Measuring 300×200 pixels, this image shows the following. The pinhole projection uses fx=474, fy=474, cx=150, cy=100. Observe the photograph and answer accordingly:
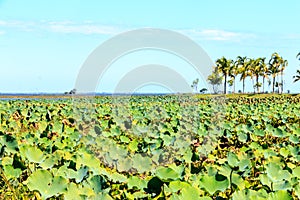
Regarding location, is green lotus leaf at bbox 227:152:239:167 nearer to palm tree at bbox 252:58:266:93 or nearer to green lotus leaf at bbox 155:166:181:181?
green lotus leaf at bbox 155:166:181:181

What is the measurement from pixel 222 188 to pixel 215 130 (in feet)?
18.4

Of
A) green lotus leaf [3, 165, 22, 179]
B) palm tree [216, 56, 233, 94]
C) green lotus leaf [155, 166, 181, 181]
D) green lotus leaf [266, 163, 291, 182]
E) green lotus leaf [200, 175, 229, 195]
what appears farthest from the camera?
palm tree [216, 56, 233, 94]

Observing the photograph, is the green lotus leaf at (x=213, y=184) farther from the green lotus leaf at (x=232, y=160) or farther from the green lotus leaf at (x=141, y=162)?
the green lotus leaf at (x=141, y=162)

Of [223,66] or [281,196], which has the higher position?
[223,66]

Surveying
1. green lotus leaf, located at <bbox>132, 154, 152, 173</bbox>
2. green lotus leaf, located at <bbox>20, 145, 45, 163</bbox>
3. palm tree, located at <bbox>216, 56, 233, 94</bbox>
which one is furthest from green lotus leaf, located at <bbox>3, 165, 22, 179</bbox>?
palm tree, located at <bbox>216, 56, 233, 94</bbox>

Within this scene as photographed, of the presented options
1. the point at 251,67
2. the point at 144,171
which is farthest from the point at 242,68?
the point at 144,171

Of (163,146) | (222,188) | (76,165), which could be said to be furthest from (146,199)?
(163,146)

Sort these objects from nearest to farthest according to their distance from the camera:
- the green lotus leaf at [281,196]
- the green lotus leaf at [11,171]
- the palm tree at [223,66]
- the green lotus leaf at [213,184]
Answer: the green lotus leaf at [281,196] → the green lotus leaf at [213,184] → the green lotus leaf at [11,171] → the palm tree at [223,66]

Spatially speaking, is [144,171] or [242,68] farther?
[242,68]

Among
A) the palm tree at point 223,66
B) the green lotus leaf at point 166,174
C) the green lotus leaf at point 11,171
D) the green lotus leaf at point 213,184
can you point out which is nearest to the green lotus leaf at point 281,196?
the green lotus leaf at point 213,184

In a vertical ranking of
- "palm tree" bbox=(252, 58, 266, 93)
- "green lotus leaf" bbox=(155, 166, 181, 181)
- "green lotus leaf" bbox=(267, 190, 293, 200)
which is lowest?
"green lotus leaf" bbox=(267, 190, 293, 200)

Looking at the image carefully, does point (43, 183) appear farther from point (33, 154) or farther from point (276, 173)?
point (276, 173)

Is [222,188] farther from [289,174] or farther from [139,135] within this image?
[139,135]

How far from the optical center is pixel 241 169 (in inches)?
176
